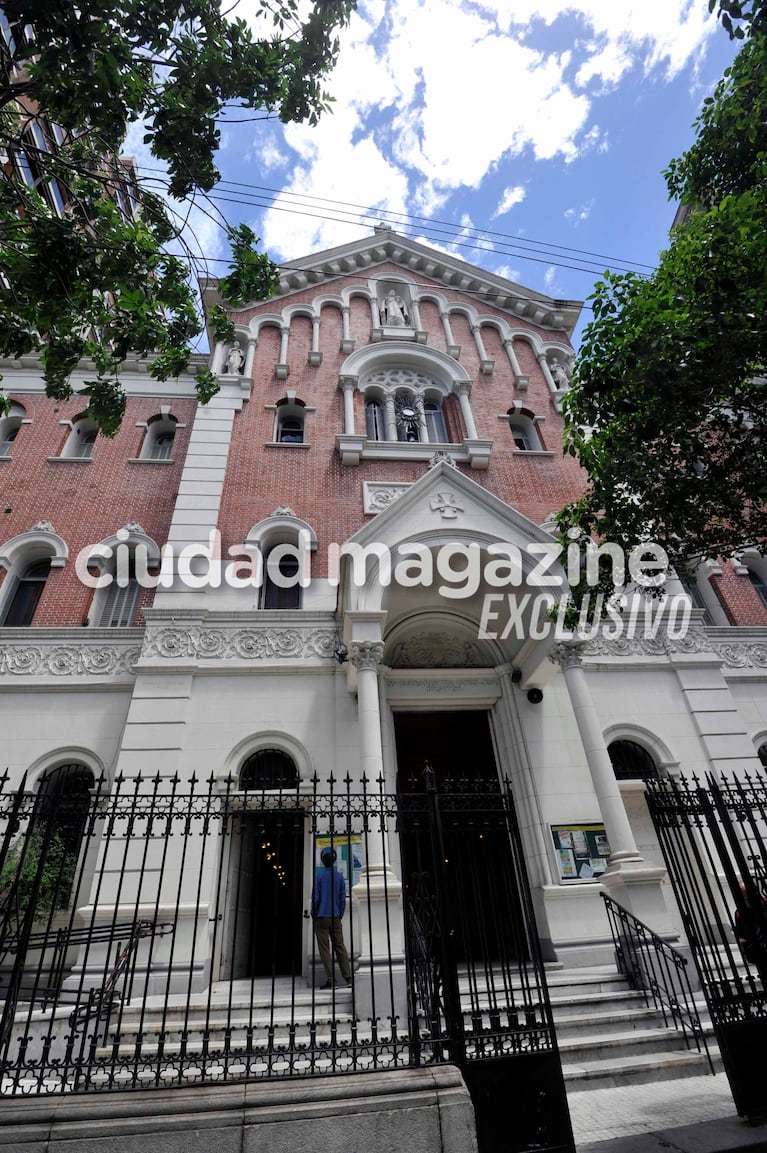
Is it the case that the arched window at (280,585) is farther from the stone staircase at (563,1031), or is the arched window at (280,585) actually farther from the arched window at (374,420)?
the stone staircase at (563,1031)

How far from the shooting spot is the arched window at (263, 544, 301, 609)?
1311 centimetres

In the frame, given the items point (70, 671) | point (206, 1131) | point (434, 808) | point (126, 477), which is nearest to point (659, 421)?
point (434, 808)

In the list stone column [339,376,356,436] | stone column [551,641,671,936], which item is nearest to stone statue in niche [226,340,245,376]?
stone column [339,376,356,436]

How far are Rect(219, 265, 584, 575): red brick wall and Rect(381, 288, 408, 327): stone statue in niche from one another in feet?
2.01

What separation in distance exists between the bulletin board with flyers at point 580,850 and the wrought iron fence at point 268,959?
1934 mm

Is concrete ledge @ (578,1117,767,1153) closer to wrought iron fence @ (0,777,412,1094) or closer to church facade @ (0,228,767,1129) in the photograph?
wrought iron fence @ (0,777,412,1094)

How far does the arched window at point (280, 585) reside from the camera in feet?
43.0

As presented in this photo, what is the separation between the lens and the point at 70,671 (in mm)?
11680

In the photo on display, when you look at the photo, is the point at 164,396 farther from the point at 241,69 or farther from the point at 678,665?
the point at 678,665

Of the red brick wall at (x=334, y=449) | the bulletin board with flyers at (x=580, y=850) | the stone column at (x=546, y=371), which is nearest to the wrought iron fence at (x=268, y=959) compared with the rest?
the bulletin board with flyers at (x=580, y=850)

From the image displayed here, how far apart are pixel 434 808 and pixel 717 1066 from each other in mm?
4662

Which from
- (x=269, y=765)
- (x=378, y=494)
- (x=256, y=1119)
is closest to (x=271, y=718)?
(x=269, y=765)

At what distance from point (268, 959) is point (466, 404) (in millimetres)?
13995

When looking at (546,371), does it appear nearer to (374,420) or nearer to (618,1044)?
(374,420)
